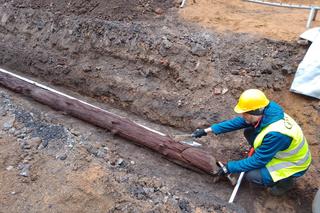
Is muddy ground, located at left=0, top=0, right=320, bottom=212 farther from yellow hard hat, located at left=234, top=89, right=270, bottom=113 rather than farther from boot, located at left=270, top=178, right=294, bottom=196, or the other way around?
yellow hard hat, located at left=234, top=89, right=270, bottom=113

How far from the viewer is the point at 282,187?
485cm

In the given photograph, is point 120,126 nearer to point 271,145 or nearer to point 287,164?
point 271,145

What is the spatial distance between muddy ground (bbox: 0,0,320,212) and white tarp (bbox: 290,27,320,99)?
6.9 inches

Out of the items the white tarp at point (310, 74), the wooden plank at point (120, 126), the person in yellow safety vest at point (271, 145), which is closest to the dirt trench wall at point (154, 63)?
the white tarp at point (310, 74)

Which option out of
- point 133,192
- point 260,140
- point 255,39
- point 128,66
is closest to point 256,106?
point 260,140

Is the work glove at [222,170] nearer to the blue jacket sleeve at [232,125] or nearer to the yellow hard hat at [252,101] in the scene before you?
the blue jacket sleeve at [232,125]

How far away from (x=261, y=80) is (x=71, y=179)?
3.38 metres

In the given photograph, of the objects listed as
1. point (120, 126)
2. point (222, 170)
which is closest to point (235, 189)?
point (222, 170)

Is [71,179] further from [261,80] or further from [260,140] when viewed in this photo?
[261,80]

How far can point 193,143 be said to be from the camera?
5.66 meters

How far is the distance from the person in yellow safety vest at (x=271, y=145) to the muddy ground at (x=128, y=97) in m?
0.49

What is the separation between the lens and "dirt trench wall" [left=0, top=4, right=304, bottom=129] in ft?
20.3

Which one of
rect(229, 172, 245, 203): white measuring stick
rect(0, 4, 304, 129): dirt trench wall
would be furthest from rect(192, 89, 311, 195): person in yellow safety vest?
rect(0, 4, 304, 129): dirt trench wall

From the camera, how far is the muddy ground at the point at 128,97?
4.80 meters
